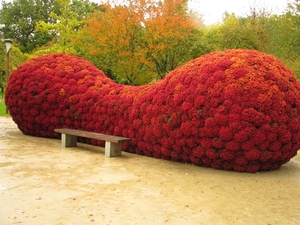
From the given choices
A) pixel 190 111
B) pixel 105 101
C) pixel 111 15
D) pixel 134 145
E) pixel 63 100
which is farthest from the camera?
pixel 111 15

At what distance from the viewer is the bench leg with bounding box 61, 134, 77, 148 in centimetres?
948

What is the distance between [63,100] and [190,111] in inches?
195

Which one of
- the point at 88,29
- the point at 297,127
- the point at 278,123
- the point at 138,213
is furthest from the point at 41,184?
the point at 88,29

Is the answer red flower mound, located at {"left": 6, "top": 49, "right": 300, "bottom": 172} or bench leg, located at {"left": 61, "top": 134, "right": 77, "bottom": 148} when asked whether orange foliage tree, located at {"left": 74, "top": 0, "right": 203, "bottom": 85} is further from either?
bench leg, located at {"left": 61, "top": 134, "right": 77, "bottom": 148}

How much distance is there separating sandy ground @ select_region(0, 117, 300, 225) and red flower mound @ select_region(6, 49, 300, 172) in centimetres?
40

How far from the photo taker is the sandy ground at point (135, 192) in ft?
13.8

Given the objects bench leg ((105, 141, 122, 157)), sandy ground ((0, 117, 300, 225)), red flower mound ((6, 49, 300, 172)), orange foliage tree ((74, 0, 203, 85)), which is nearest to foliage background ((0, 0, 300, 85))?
orange foliage tree ((74, 0, 203, 85))

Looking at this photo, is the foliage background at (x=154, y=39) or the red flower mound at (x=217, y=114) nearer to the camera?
the red flower mound at (x=217, y=114)

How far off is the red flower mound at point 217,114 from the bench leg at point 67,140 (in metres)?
0.83

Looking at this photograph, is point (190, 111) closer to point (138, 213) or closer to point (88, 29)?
point (138, 213)

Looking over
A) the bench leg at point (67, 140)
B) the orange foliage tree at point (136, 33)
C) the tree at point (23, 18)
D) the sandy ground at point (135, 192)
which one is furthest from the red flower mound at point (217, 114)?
the tree at point (23, 18)

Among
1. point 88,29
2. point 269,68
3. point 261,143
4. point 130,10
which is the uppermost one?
point 130,10

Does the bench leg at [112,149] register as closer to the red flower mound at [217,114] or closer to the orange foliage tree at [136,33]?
the red flower mound at [217,114]

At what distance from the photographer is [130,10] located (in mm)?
17516
